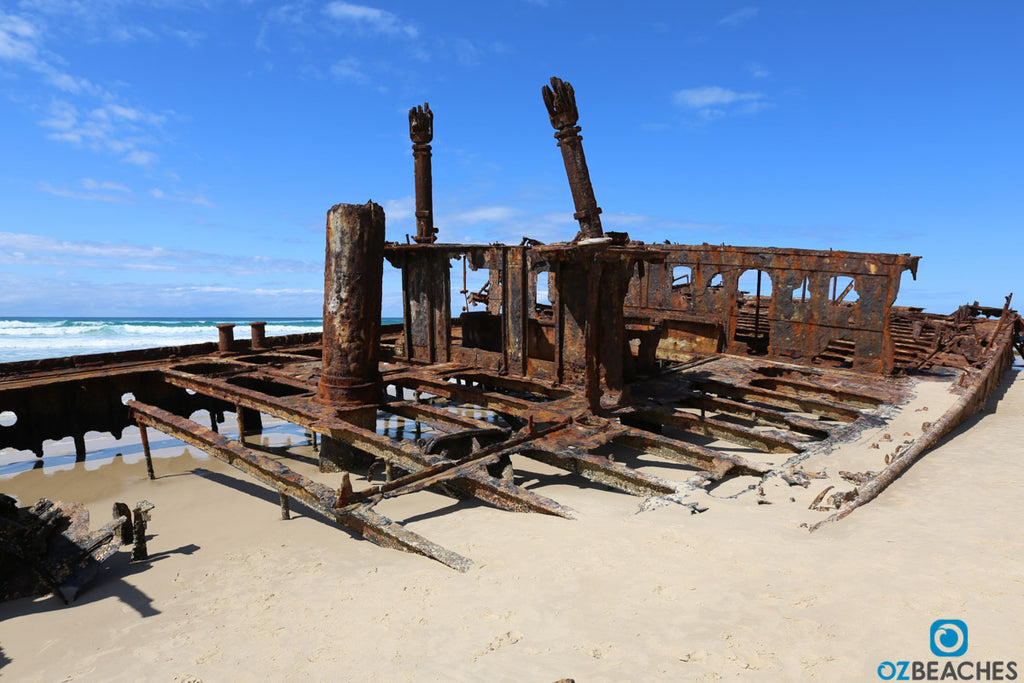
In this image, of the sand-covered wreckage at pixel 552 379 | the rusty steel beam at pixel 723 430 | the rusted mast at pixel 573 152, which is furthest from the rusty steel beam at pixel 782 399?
the rusted mast at pixel 573 152

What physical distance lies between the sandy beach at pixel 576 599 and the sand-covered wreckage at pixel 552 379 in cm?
A: 41

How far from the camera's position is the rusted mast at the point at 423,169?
13.3 metres

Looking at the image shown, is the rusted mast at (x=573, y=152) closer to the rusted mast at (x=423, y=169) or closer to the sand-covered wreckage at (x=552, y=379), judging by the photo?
the sand-covered wreckage at (x=552, y=379)

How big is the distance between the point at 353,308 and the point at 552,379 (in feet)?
10.9

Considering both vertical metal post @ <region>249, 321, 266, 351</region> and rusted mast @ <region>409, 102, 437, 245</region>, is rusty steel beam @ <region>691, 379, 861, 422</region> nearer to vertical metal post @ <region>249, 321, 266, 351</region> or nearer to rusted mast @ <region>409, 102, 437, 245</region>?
rusted mast @ <region>409, 102, 437, 245</region>

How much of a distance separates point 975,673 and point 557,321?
20.9 ft

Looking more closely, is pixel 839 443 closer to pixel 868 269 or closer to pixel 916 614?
pixel 916 614

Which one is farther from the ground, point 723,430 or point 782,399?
point 782,399

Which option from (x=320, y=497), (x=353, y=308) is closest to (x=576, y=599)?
(x=320, y=497)

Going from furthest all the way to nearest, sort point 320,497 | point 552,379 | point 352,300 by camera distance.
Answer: point 552,379
point 352,300
point 320,497

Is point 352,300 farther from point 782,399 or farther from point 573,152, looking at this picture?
point 782,399

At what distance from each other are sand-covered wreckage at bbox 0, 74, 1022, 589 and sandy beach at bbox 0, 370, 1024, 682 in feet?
1.33

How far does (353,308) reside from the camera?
7.64 metres

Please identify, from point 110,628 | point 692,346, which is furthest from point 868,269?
point 110,628
